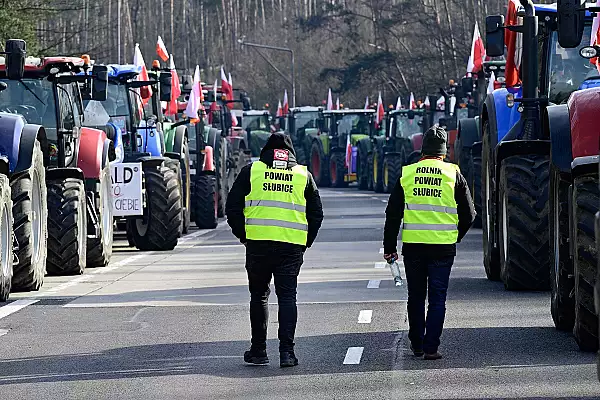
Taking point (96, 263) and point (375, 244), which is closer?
point (96, 263)

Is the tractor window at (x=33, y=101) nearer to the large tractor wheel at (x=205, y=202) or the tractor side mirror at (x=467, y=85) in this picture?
the large tractor wheel at (x=205, y=202)

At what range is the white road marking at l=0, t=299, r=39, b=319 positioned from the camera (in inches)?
563

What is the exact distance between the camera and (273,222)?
11172 millimetres

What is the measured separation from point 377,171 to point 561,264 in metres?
35.9

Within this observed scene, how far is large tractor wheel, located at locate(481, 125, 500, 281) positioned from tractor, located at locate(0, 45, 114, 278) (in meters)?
4.24

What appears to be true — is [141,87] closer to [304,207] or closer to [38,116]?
[38,116]

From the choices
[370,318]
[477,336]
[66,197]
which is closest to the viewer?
[477,336]

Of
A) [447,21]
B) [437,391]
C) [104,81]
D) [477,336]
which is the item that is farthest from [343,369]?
[447,21]

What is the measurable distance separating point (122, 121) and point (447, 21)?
144 ft

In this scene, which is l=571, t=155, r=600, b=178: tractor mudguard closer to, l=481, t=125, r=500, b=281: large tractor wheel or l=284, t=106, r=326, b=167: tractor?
l=481, t=125, r=500, b=281: large tractor wheel

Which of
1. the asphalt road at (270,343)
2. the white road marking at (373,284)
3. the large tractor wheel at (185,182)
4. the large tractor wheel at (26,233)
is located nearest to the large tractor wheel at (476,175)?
the large tractor wheel at (185,182)

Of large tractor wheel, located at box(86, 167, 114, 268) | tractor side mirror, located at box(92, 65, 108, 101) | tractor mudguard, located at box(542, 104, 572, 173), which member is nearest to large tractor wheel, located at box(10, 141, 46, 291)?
tractor side mirror, located at box(92, 65, 108, 101)

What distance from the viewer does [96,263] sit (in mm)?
19766

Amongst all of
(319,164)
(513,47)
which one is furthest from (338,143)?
(513,47)
